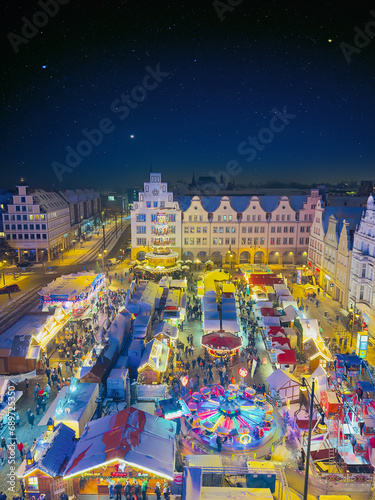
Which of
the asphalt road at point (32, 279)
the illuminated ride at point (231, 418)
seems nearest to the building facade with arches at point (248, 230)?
the asphalt road at point (32, 279)

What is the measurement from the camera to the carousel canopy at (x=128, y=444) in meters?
13.9

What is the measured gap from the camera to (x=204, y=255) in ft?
192

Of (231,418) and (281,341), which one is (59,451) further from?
(281,341)

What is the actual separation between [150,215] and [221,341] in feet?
111

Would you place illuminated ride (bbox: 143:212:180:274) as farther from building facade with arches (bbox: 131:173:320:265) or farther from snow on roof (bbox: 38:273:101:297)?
snow on roof (bbox: 38:273:101:297)

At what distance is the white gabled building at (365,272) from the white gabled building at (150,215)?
Answer: 92.3ft

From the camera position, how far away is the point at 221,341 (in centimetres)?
2658

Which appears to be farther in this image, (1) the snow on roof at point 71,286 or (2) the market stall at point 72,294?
(1) the snow on roof at point 71,286

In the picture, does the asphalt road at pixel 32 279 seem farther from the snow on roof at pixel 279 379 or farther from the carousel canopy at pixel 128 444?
the snow on roof at pixel 279 379

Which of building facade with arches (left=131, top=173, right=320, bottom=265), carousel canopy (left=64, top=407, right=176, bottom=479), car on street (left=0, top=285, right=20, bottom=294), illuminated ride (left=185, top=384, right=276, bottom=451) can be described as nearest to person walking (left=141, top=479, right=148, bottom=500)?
carousel canopy (left=64, top=407, right=176, bottom=479)

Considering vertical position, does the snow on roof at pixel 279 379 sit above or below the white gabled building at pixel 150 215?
below

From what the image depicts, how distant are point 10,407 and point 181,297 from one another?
65.3ft

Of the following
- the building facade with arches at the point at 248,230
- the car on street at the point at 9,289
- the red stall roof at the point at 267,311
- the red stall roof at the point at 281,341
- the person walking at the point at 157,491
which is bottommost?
the person walking at the point at 157,491

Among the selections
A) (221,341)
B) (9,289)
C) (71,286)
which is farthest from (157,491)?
(9,289)
